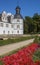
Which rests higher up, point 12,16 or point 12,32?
point 12,16

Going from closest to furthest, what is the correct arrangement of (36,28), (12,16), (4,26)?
1. (4,26)
2. (12,16)
3. (36,28)

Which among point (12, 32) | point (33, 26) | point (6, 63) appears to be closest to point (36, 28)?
point (33, 26)

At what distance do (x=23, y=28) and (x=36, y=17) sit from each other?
12703mm

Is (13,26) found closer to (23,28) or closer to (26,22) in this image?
(23,28)

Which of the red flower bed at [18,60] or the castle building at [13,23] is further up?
the red flower bed at [18,60]

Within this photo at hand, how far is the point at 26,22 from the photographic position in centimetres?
8919

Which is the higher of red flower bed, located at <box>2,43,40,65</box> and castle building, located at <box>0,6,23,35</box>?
red flower bed, located at <box>2,43,40,65</box>

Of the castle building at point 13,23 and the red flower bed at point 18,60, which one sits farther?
the castle building at point 13,23

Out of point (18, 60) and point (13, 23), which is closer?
point (18, 60)

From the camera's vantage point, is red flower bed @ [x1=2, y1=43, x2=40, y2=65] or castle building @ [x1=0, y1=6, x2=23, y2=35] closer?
red flower bed @ [x1=2, y1=43, x2=40, y2=65]

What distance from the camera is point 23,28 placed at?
7950 centimetres

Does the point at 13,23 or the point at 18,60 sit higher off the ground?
the point at 18,60

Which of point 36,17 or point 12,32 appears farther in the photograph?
point 36,17

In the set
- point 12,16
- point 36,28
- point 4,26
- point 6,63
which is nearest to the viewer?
point 6,63
